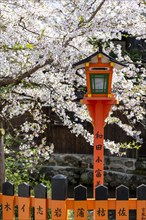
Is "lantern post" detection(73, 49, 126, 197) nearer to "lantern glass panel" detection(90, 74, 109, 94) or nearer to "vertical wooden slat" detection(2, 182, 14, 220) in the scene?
"lantern glass panel" detection(90, 74, 109, 94)

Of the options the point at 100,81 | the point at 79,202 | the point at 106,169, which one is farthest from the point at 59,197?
the point at 106,169

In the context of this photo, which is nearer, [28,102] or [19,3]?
[19,3]

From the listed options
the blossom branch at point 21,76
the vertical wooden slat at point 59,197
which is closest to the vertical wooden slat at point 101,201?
the vertical wooden slat at point 59,197

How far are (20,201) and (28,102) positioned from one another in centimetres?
384

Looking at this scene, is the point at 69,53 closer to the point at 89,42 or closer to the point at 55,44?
the point at 55,44

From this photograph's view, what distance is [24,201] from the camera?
4223 mm

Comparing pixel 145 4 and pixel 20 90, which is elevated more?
pixel 145 4

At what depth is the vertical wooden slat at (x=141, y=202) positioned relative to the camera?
13.5ft

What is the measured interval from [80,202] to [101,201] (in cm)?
22

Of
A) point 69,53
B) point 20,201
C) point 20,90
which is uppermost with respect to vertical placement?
point 69,53

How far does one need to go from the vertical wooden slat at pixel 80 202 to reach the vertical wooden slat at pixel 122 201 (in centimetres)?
34

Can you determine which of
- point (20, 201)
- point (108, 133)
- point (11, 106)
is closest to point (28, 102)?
point (11, 106)

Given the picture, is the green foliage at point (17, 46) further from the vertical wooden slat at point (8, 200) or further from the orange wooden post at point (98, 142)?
the vertical wooden slat at point (8, 200)

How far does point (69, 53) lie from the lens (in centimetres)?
597
